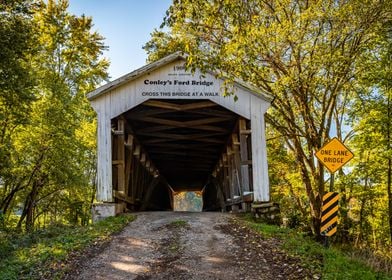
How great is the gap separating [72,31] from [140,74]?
37.0ft

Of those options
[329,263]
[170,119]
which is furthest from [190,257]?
[170,119]

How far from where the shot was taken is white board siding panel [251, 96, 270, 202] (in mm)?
11141

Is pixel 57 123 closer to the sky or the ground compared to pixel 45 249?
closer to the sky

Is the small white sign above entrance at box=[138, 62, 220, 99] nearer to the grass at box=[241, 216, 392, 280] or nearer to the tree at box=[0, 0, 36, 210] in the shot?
the tree at box=[0, 0, 36, 210]

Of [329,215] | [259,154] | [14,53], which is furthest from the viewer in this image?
[14,53]

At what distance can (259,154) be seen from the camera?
37.3ft

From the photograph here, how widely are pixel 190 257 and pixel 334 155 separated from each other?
10.4 ft

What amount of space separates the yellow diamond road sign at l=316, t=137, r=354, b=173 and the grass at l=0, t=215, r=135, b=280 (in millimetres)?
4421

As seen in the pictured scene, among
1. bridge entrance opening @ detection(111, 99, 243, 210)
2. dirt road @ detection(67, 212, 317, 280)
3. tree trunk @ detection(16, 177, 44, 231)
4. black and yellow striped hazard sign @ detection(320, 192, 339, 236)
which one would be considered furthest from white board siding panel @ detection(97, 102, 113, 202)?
tree trunk @ detection(16, 177, 44, 231)

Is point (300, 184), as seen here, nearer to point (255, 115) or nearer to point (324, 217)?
Result: point (255, 115)

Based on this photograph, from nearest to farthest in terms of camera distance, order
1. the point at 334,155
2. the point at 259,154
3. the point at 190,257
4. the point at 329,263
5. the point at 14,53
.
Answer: the point at 329,263 < the point at 190,257 < the point at 334,155 < the point at 259,154 < the point at 14,53

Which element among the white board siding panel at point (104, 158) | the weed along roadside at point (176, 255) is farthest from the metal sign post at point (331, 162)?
the white board siding panel at point (104, 158)

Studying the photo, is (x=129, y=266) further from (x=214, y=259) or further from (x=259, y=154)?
(x=259, y=154)

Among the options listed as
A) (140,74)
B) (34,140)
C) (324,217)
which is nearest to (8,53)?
(140,74)
